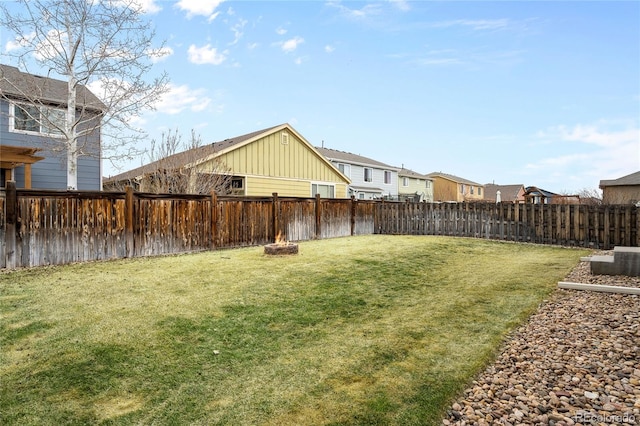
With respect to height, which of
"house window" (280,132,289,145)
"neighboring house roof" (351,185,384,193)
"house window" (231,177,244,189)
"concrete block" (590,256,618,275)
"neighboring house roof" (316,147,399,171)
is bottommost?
"concrete block" (590,256,618,275)

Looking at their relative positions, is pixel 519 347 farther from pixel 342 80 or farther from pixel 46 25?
pixel 342 80

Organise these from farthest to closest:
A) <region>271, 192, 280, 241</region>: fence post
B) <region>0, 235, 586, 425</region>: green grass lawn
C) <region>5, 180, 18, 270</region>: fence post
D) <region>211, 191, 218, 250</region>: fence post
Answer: <region>271, 192, 280, 241</region>: fence post → <region>211, 191, 218, 250</region>: fence post → <region>5, 180, 18, 270</region>: fence post → <region>0, 235, 586, 425</region>: green grass lawn

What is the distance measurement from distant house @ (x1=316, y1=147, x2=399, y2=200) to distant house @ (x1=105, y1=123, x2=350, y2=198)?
26.8 ft

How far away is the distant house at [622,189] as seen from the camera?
23.2m

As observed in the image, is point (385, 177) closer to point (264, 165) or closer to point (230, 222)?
point (264, 165)

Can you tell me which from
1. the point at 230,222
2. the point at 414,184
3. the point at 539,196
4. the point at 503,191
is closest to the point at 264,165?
the point at 230,222

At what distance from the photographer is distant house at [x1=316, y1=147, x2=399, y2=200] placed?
32.0 meters

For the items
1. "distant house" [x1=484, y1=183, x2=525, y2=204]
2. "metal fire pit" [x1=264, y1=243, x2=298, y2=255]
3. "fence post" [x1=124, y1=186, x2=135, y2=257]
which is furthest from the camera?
"distant house" [x1=484, y1=183, x2=525, y2=204]

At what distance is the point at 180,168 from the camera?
13.1 m

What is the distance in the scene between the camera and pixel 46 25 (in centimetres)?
1060

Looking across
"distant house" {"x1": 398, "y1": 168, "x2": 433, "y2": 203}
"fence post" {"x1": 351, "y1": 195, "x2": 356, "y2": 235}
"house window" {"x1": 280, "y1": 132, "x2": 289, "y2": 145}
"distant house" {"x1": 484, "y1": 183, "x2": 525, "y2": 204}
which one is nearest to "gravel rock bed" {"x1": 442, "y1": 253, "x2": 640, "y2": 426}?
"fence post" {"x1": 351, "y1": 195, "x2": 356, "y2": 235}

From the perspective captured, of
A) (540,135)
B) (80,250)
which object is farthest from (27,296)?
(540,135)

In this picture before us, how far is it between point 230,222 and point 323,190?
12.8 meters

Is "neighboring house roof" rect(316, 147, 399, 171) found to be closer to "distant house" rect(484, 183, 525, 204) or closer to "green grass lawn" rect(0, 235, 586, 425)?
"green grass lawn" rect(0, 235, 586, 425)
